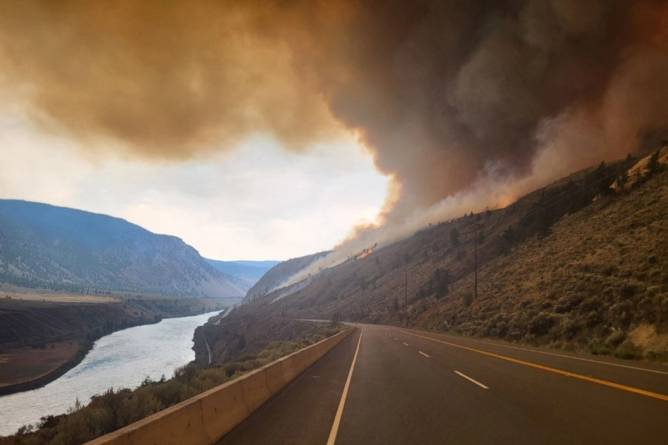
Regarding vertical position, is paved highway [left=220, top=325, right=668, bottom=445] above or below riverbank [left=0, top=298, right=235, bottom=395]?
above

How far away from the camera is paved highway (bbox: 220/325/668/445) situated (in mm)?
6336

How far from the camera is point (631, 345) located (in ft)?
61.5

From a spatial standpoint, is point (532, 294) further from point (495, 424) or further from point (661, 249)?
point (495, 424)

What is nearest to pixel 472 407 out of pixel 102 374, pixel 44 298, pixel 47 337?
pixel 102 374

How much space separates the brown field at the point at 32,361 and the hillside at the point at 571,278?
51307 mm

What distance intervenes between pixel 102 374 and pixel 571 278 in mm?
58524

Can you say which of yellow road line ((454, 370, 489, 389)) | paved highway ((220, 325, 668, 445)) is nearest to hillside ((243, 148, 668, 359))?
paved highway ((220, 325, 668, 445))

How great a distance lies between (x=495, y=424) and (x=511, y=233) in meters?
67.9

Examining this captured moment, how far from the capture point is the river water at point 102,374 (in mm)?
42938

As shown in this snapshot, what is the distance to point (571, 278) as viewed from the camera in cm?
3152


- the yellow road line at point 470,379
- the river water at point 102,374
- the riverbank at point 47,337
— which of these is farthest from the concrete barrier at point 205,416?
the riverbank at point 47,337

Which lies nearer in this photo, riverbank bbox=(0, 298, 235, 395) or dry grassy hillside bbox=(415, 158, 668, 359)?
dry grassy hillside bbox=(415, 158, 668, 359)

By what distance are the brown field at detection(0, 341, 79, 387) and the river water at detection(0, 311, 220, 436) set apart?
9.73 ft

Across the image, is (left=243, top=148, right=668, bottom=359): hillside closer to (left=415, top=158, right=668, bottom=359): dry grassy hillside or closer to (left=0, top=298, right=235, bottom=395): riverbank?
(left=415, top=158, right=668, bottom=359): dry grassy hillside
